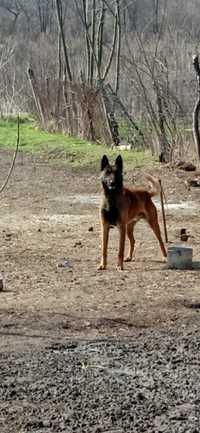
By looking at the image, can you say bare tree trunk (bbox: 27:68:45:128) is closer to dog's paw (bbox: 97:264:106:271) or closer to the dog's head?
the dog's head

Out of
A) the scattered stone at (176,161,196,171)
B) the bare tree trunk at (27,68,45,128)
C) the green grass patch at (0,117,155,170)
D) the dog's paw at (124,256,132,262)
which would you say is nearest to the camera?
the dog's paw at (124,256,132,262)

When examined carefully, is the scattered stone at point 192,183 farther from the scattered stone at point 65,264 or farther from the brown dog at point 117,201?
the scattered stone at point 65,264

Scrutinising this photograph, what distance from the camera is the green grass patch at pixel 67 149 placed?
19.2 metres

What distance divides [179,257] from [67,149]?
11.2 m

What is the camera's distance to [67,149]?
2073cm

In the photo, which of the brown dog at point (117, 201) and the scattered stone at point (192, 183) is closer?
the brown dog at point (117, 201)

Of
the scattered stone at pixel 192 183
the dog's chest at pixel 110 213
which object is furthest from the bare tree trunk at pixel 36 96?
the dog's chest at pixel 110 213

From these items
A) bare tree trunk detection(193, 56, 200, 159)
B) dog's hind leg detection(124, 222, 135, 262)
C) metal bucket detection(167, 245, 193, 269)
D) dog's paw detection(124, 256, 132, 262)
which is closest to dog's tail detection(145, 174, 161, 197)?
dog's hind leg detection(124, 222, 135, 262)

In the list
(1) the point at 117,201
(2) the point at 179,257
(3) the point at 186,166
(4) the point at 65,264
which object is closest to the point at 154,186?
(1) the point at 117,201

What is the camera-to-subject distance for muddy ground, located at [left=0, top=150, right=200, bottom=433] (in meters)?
5.37

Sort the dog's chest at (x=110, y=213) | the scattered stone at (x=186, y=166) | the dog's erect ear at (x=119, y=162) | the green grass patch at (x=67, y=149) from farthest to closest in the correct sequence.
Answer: the green grass patch at (x=67, y=149) → the scattered stone at (x=186, y=166) → the dog's chest at (x=110, y=213) → the dog's erect ear at (x=119, y=162)

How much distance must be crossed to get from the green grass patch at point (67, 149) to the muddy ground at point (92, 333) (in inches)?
233

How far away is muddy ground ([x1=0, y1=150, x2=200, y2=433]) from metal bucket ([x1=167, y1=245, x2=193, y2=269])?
0.16 metres

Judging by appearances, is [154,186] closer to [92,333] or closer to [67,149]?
[92,333]
